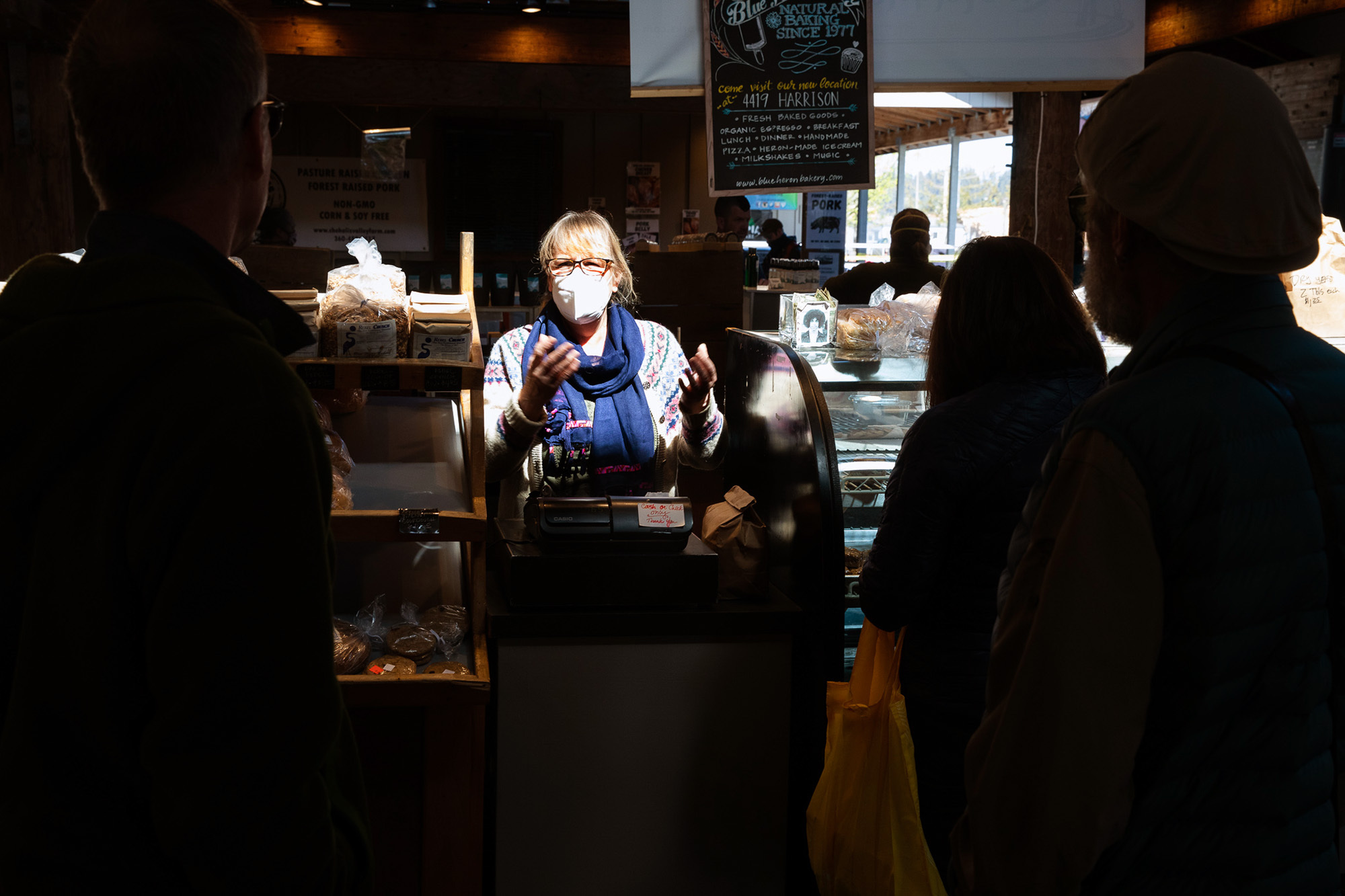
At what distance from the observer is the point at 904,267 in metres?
5.06

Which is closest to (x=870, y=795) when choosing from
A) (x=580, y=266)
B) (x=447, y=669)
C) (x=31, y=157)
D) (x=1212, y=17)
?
(x=447, y=669)

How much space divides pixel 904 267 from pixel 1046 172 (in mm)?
1535

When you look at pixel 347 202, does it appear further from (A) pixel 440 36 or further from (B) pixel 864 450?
(B) pixel 864 450

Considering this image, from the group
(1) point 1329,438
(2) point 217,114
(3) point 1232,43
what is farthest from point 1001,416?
(3) point 1232,43

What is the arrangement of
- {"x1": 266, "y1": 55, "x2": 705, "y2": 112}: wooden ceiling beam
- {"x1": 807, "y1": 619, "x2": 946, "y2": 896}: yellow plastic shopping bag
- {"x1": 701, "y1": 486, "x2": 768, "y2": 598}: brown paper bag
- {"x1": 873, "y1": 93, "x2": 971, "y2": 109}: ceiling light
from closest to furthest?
{"x1": 807, "y1": 619, "x2": 946, "y2": 896}: yellow plastic shopping bag, {"x1": 701, "y1": 486, "x2": 768, "y2": 598}: brown paper bag, {"x1": 873, "y1": 93, "x2": 971, "y2": 109}: ceiling light, {"x1": 266, "y1": 55, "x2": 705, "y2": 112}: wooden ceiling beam

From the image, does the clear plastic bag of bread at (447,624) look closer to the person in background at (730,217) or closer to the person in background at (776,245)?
the person in background at (730,217)

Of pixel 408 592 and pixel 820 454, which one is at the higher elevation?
pixel 820 454

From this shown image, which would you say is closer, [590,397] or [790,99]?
[590,397]

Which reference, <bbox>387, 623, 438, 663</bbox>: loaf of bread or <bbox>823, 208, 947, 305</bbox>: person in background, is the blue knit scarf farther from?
<bbox>823, 208, 947, 305</bbox>: person in background

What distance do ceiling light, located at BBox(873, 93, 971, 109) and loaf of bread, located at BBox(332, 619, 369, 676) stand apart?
7.77 ft

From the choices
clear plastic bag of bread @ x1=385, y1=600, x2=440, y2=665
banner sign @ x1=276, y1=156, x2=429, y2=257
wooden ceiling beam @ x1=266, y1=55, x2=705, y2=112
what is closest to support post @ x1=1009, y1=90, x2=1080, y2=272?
clear plastic bag of bread @ x1=385, y1=600, x2=440, y2=665

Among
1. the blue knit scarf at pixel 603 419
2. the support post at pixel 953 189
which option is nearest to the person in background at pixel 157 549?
the blue knit scarf at pixel 603 419

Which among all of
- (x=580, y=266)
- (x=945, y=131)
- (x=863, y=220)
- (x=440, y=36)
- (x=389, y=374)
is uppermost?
(x=945, y=131)

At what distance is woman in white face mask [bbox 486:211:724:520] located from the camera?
280 centimetres
